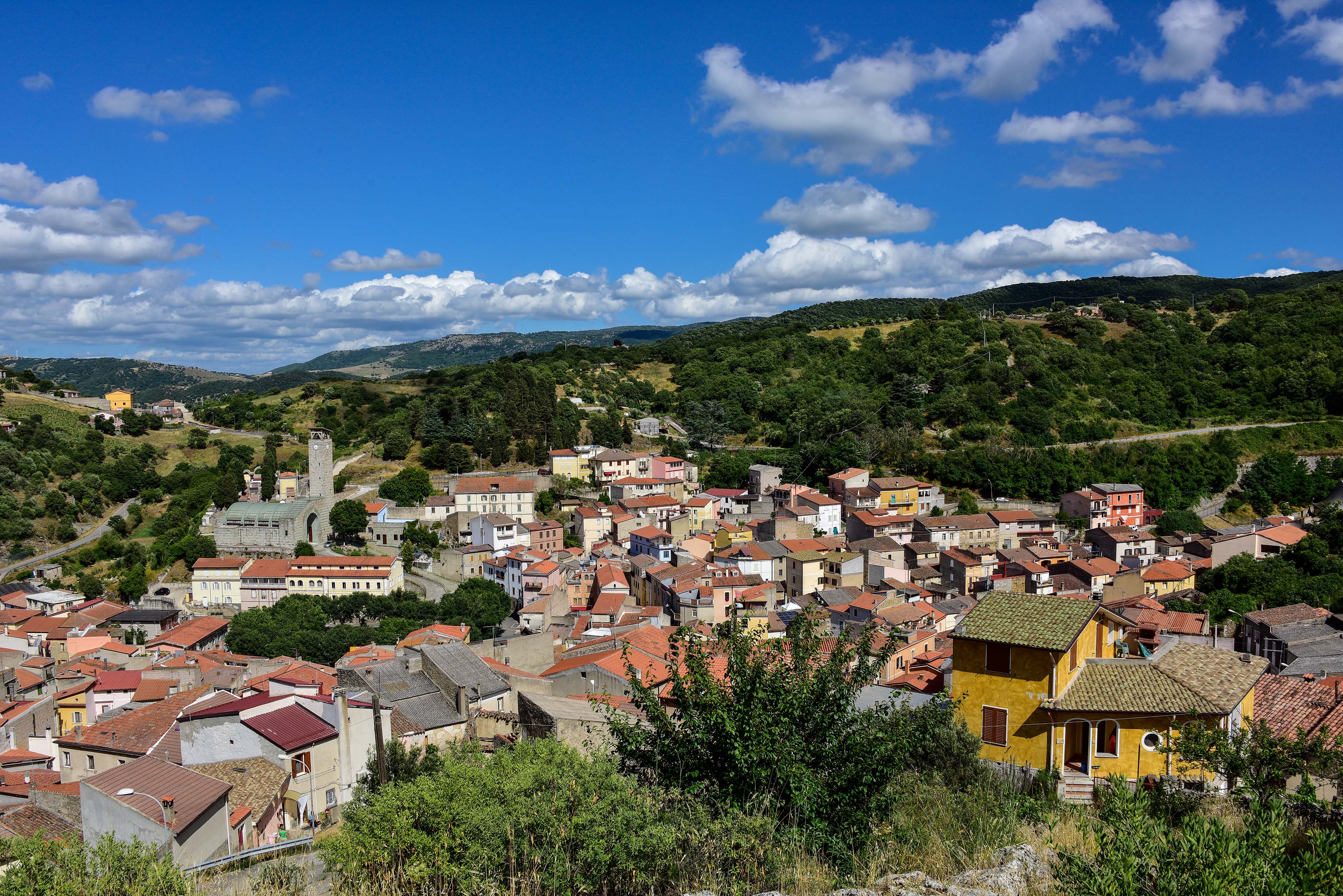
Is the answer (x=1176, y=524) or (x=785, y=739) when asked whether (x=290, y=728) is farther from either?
(x=1176, y=524)

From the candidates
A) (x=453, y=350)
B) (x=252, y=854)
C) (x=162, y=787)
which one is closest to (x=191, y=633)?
(x=162, y=787)

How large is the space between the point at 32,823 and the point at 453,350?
542ft

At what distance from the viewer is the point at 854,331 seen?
72.4 m

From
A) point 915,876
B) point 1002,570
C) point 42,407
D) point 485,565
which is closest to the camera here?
point 915,876

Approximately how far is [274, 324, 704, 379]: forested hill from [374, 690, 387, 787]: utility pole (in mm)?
134258

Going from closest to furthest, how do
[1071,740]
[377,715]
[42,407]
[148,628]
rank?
[1071,740] < [377,715] < [148,628] < [42,407]

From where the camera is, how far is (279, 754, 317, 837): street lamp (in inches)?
445

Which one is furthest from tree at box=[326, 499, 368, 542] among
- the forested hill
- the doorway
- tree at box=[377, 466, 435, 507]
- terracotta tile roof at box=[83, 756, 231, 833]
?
the forested hill

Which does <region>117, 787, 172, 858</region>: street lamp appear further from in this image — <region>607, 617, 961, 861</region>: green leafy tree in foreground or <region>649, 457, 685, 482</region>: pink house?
<region>649, 457, 685, 482</region>: pink house

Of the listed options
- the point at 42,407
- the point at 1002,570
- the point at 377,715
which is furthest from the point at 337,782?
the point at 42,407

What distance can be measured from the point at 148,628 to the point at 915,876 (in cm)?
3221

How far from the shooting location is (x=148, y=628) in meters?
28.8

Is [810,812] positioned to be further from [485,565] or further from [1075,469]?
[1075,469]

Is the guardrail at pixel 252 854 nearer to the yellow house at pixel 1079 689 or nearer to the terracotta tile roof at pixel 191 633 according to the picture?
the yellow house at pixel 1079 689
